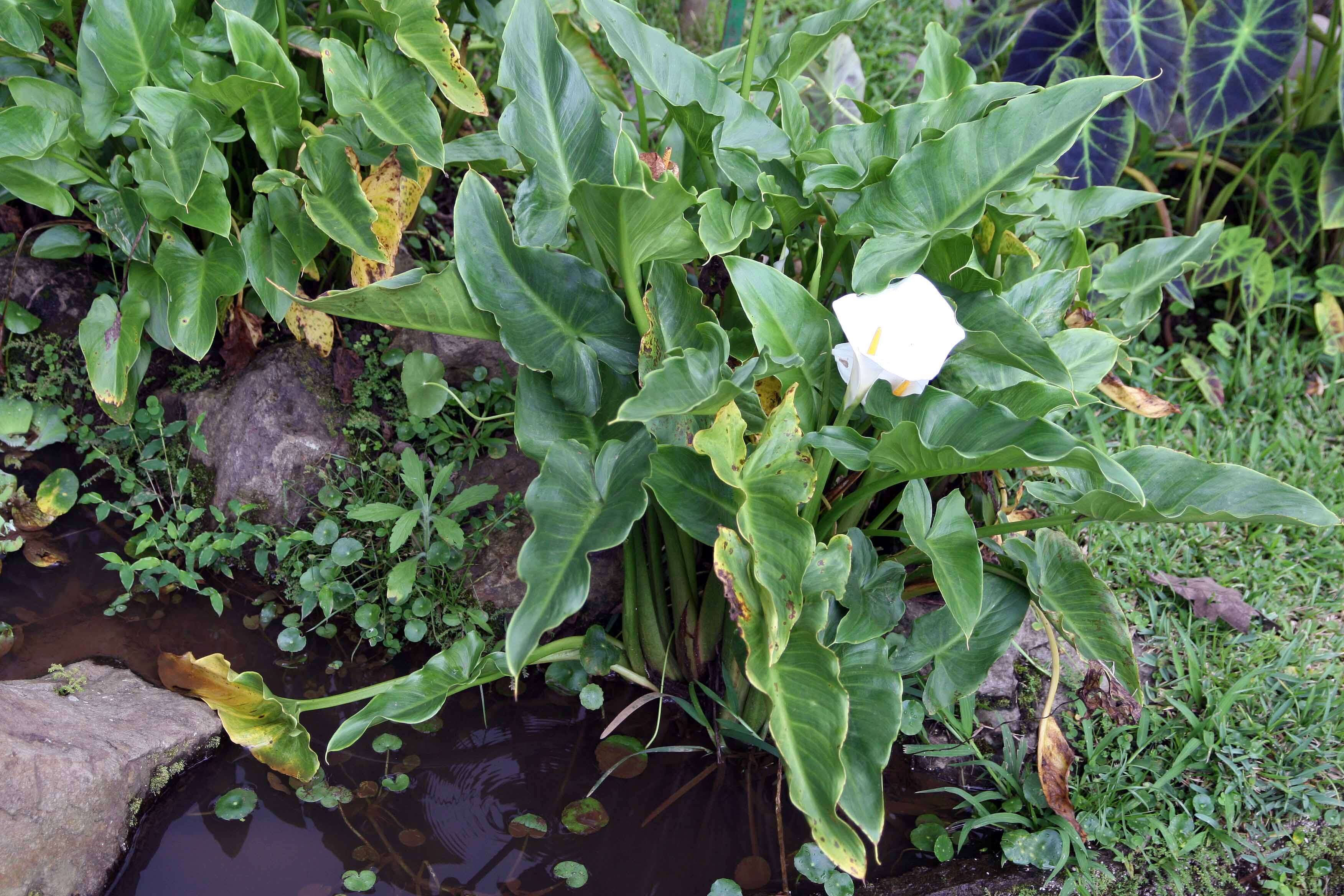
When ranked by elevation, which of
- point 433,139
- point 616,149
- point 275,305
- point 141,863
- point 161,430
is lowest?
point 141,863

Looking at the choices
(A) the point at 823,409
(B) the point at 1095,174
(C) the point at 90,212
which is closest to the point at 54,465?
(C) the point at 90,212

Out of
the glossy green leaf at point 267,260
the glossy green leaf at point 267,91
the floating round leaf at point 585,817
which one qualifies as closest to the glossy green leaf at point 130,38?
the glossy green leaf at point 267,91

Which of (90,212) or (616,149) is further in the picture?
(90,212)

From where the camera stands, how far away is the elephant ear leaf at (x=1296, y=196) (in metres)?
2.53

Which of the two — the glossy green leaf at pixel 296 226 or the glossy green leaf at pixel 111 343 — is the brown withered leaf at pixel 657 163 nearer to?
the glossy green leaf at pixel 296 226

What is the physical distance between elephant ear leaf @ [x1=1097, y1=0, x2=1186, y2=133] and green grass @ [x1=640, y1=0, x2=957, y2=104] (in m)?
0.74

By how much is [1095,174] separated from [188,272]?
211 centimetres

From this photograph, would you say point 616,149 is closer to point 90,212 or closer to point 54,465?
point 90,212

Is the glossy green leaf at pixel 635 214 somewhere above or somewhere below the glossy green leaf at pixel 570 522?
above

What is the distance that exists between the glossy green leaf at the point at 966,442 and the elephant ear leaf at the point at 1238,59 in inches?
58.2

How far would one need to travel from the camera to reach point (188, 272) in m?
1.76

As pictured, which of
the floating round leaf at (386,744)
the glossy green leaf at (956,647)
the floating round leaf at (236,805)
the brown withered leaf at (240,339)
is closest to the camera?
the glossy green leaf at (956,647)

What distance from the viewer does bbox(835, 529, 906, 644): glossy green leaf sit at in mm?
1371

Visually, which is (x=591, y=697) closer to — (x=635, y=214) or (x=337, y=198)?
(x=635, y=214)
